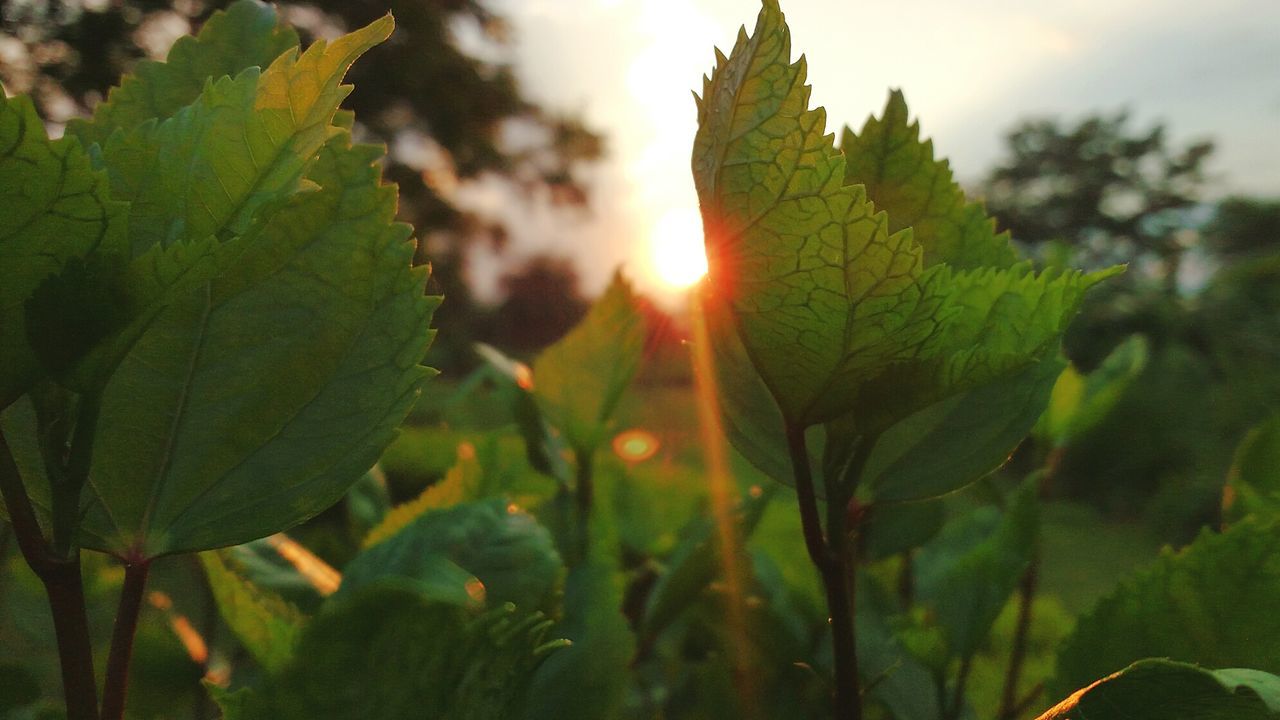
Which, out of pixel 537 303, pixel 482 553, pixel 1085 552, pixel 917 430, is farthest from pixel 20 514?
pixel 537 303

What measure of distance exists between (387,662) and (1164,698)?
0.36m

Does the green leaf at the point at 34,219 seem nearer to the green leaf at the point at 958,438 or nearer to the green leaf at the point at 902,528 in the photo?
the green leaf at the point at 958,438

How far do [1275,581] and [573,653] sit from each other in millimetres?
454

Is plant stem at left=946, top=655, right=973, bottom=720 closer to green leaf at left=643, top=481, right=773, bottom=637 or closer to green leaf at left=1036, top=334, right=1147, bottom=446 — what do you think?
green leaf at left=643, top=481, right=773, bottom=637

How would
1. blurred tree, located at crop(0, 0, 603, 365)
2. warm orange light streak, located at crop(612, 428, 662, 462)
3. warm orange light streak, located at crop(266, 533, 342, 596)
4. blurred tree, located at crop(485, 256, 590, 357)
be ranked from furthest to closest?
blurred tree, located at crop(485, 256, 590, 357) < blurred tree, located at crop(0, 0, 603, 365) < warm orange light streak, located at crop(612, 428, 662, 462) < warm orange light streak, located at crop(266, 533, 342, 596)

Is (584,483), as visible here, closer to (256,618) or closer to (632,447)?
(256,618)

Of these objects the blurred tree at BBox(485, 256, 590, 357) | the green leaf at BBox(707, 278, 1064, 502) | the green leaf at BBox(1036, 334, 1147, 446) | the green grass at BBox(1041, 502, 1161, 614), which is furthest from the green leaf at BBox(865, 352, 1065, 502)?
the blurred tree at BBox(485, 256, 590, 357)

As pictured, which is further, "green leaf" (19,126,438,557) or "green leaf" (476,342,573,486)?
"green leaf" (476,342,573,486)

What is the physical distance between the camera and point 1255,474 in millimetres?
761

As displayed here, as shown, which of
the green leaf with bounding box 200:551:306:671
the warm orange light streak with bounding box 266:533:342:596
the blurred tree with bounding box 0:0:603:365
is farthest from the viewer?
the blurred tree with bounding box 0:0:603:365

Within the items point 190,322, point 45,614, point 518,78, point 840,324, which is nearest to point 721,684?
point 840,324

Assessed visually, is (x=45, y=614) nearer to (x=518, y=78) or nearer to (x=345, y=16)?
(x=345, y=16)

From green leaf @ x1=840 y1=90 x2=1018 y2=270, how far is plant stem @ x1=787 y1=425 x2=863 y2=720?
18 centimetres

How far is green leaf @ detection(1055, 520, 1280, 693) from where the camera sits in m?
0.51
